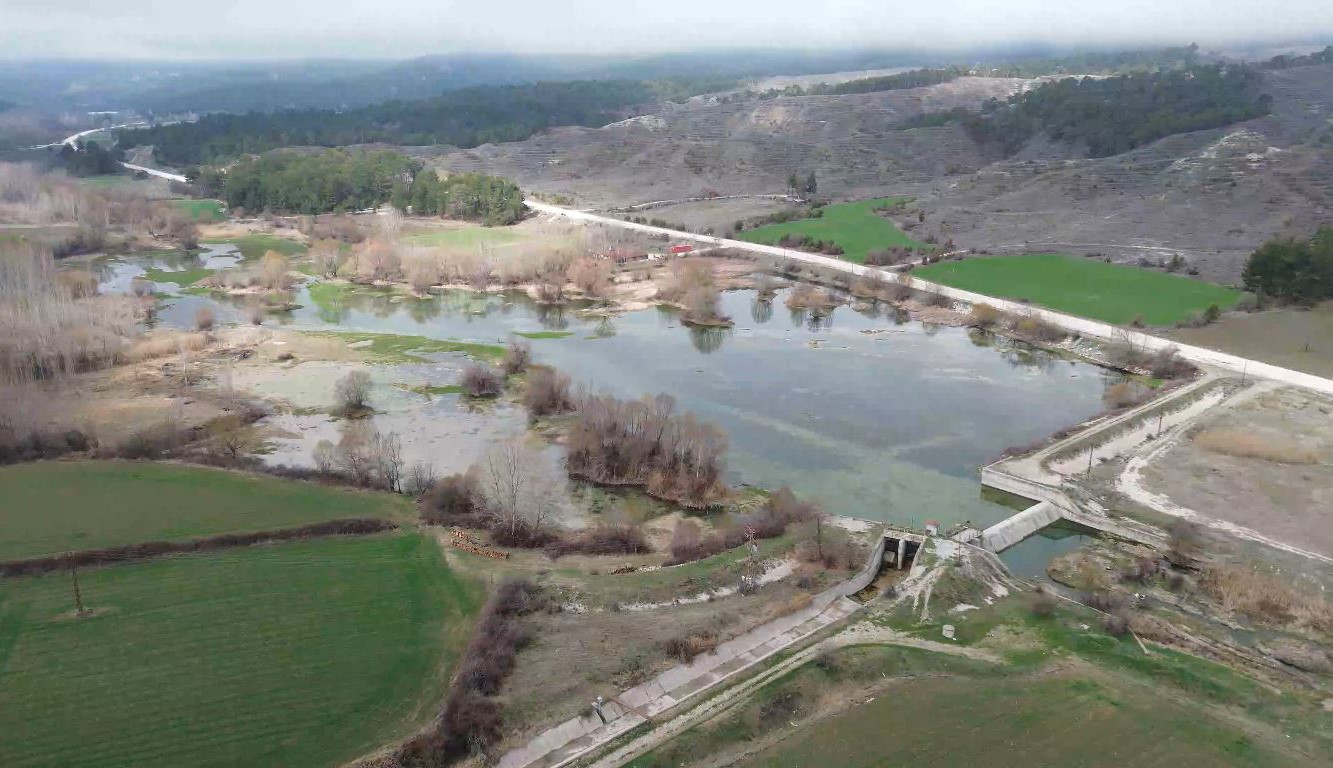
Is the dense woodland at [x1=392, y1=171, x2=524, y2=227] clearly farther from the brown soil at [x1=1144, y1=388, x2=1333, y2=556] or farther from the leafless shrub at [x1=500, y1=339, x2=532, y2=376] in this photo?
the brown soil at [x1=1144, y1=388, x2=1333, y2=556]

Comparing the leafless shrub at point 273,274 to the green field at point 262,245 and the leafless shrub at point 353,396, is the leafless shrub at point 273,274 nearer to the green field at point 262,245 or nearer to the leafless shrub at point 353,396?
the green field at point 262,245

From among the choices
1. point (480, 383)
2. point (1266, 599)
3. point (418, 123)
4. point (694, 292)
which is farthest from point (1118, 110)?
point (418, 123)

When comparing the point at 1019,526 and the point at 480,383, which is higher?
the point at 480,383

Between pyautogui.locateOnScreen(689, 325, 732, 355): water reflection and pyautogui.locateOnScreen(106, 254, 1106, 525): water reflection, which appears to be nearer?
pyautogui.locateOnScreen(106, 254, 1106, 525): water reflection

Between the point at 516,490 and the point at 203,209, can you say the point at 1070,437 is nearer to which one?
the point at 516,490

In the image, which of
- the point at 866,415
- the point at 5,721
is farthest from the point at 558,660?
the point at 866,415

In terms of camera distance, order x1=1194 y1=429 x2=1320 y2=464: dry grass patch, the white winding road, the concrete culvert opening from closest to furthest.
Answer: the concrete culvert opening
x1=1194 y1=429 x2=1320 y2=464: dry grass patch
the white winding road

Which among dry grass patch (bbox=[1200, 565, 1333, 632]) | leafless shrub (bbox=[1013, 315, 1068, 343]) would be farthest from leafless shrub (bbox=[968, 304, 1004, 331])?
dry grass patch (bbox=[1200, 565, 1333, 632])

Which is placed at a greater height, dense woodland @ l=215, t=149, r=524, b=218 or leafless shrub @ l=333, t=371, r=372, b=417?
dense woodland @ l=215, t=149, r=524, b=218
